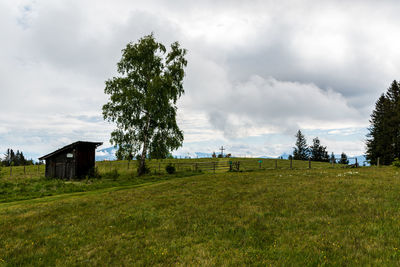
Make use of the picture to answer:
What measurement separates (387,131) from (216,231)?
59.3 meters

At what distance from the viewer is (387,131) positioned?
49.7 meters

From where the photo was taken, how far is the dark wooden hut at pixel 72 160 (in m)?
30.3

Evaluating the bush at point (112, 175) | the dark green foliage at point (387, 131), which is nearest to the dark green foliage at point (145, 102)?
the bush at point (112, 175)

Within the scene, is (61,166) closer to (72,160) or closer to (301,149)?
(72,160)

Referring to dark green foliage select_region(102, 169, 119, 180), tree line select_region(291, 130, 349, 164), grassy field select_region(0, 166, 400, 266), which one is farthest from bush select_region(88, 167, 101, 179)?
tree line select_region(291, 130, 349, 164)

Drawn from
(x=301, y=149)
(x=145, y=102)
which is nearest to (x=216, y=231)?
(x=145, y=102)

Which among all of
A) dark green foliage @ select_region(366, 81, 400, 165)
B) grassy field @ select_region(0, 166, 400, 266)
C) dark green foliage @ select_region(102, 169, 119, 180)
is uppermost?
dark green foliage @ select_region(366, 81, 400, 165)

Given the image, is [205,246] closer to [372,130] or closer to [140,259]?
[140,259]

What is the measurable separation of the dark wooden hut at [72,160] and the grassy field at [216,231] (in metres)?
17.7

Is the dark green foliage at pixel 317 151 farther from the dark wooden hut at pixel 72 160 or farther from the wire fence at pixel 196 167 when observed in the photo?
the dark wooden hut at pixel 72 160

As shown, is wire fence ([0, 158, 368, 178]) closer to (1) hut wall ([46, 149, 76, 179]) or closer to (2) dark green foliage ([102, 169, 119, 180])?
(2) dark green foliage ([102, 169, 119, 180])

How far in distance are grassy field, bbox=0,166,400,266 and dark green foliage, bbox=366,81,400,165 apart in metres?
47.6

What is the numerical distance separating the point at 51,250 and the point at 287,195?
12.5 metres

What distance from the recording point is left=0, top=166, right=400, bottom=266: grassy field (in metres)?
6.47
